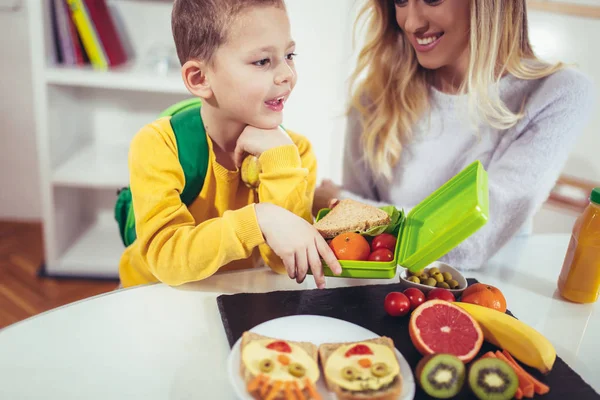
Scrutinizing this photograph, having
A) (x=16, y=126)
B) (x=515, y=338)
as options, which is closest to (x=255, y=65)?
(x=515, y=338)

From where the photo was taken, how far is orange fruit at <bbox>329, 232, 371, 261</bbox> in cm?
95

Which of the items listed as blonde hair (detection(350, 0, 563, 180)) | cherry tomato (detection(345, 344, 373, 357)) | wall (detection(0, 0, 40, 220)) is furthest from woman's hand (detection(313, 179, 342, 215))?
wall (detection(0, 0, 40, 220))

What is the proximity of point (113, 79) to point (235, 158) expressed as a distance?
118 cm

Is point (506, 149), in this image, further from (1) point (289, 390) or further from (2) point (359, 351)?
(1) point (289, 390)

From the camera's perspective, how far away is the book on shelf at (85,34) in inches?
81.4

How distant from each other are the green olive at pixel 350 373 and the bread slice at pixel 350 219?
32cm

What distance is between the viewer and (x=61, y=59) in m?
2.16

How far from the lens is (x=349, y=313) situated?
93 centimetres

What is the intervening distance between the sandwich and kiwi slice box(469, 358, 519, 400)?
22 cm

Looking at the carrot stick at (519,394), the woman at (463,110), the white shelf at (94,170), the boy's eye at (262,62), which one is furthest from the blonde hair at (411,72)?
the white shelf at (94,170)

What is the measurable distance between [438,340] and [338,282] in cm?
28

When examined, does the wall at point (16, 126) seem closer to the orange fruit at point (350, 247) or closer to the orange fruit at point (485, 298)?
the orange fruit at point (350, 247)

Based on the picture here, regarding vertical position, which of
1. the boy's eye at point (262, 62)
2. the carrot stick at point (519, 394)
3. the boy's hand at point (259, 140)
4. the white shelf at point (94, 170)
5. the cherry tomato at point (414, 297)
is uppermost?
the boy's eye at point (262, 62)

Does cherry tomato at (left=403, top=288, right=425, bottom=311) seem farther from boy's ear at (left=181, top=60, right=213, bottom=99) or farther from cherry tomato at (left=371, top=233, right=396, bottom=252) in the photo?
boy's ear at (left=181, top=60, right=213, bottom=99)
